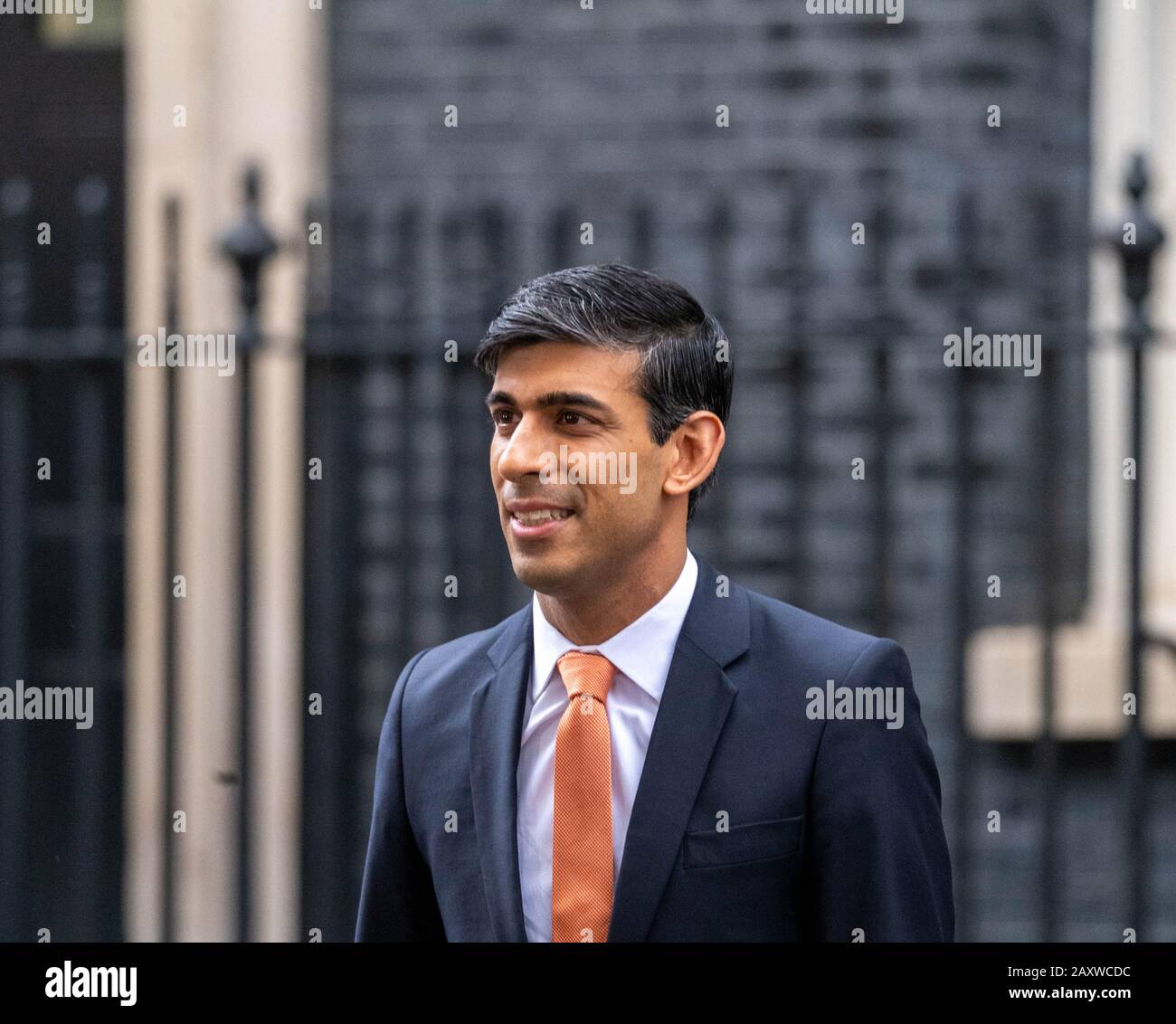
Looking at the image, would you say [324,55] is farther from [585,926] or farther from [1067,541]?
[585,926]

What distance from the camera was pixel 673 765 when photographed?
2.23 metres

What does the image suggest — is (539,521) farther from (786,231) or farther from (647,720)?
(786,231)

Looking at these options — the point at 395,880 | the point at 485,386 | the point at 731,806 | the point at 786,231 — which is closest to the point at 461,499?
the point at 485,386

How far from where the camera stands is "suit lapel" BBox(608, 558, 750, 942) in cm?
220

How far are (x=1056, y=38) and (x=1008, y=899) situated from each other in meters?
2.83

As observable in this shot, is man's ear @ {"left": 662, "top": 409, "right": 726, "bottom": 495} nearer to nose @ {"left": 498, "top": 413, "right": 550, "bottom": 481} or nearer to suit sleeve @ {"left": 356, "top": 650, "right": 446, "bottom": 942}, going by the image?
nose @ {"left": 498, "top": 413, "right": 550, "bottom": 481}

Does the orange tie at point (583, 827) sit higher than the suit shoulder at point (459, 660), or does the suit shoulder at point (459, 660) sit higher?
the suit shoulder at point (459, 660)

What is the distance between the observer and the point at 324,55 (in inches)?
208

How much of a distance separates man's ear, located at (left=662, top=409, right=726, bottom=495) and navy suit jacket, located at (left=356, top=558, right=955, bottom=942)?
17 cm

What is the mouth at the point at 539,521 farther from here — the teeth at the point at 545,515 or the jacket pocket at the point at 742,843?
the jacket pocket at the point at 742,843

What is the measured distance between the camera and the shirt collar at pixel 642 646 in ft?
7.59

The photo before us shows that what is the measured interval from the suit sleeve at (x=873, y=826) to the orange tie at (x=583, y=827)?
30cm

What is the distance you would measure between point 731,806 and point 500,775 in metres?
0.35

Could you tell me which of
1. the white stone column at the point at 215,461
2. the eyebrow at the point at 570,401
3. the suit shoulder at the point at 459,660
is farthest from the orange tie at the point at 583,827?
the white stone column at the point at 215,461
